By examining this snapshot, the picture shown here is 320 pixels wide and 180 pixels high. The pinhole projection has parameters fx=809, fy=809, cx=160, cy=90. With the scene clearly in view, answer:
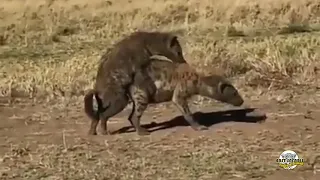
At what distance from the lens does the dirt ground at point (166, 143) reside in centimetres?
705

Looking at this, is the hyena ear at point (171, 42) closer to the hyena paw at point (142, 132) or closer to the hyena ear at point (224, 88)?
the hyena ear at point (224, 88)

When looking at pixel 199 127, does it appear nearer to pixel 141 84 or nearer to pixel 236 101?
pixel 236 101

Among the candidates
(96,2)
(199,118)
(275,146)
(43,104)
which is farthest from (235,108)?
(96,2)

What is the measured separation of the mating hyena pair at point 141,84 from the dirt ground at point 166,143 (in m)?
0.25

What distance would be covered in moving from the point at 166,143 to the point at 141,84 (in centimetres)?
73

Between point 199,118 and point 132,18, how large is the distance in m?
11.0

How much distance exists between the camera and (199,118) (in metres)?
9.09

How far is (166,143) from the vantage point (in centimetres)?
802

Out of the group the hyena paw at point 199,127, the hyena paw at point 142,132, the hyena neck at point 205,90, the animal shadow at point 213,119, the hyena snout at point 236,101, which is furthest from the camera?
the hyena snout at point 236,101

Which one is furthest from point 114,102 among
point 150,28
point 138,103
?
point 150,28

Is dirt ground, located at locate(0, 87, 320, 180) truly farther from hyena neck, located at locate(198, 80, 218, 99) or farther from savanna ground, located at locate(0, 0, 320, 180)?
hyena neck, located at locate(198, 80, 218, 99)

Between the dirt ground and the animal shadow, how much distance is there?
0.4 inches

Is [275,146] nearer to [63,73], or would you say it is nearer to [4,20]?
[63,73]

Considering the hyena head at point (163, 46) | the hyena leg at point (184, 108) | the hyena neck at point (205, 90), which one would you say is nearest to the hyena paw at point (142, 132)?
the hyena leg at point (184, 108)
